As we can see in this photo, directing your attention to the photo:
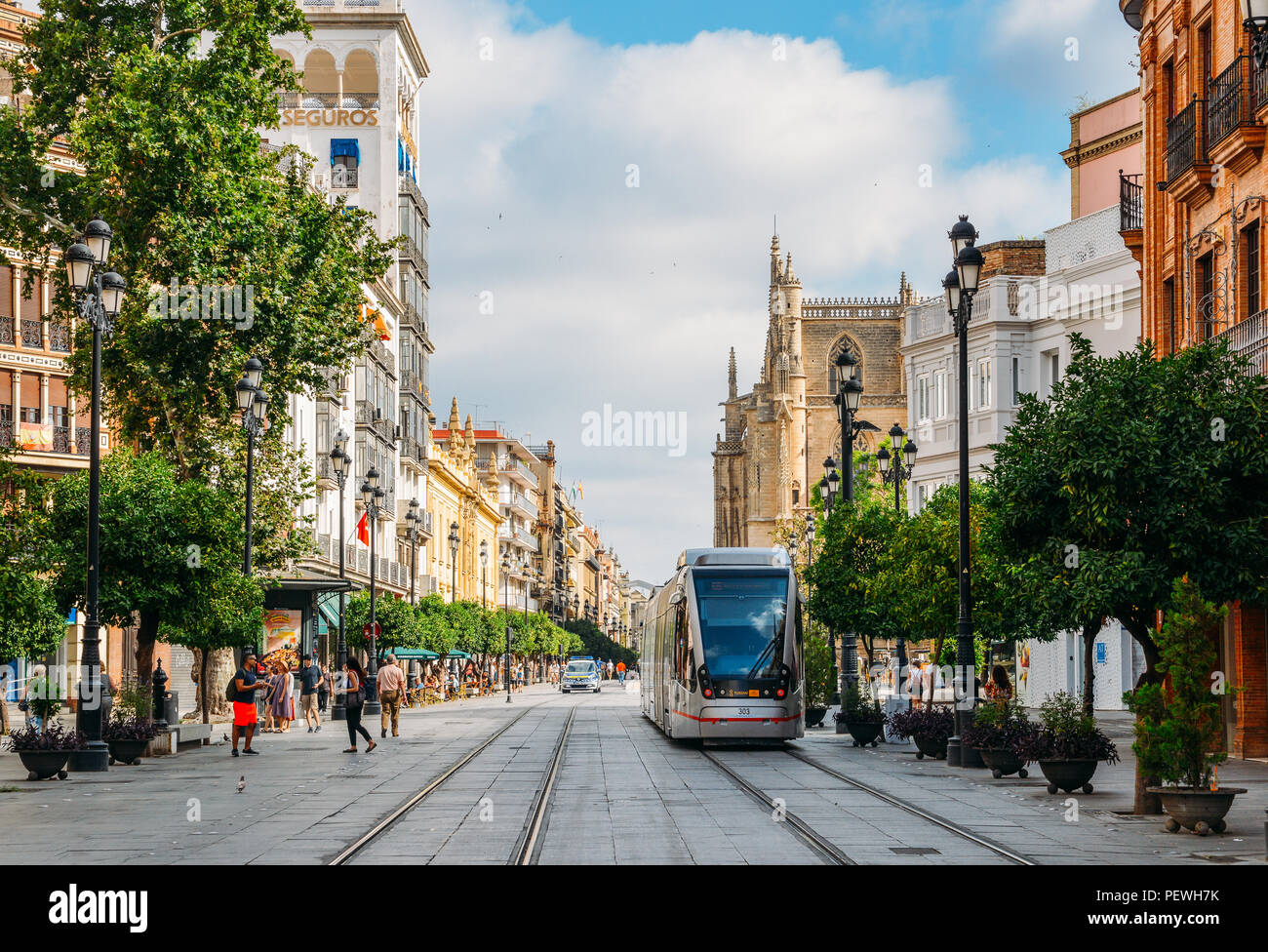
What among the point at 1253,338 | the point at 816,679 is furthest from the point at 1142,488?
the point at 816,679

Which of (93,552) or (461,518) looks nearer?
(93,552)

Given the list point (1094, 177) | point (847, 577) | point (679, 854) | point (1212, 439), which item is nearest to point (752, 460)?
point (1094, 177)

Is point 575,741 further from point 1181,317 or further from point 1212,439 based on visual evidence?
point 1212,439

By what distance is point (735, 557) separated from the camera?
2941 centimetres

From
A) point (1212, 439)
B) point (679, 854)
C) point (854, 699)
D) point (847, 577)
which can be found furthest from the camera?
point (847, 577)

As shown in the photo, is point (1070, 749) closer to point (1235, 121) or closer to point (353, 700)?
point (1235, 121)

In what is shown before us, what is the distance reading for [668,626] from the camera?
31891 mm

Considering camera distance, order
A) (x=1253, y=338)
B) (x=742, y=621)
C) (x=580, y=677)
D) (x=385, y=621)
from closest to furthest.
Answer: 1. (x=1253, y=338)
2. (x=742, y=621)
3. (x=385, y=621)
4. (x=580, y=677)

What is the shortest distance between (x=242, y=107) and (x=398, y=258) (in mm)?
42154

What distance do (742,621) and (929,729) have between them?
4.13m

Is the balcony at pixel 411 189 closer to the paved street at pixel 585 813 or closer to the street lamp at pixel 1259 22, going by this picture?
the paved street at pixel 585 813

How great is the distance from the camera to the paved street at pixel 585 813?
1305cm

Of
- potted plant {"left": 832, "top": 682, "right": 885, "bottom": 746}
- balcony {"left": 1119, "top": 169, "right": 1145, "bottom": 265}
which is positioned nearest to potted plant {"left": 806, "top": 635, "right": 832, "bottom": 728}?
potted plant {"left": 832, "top": 682, "right": 885, "bottom": 746}
